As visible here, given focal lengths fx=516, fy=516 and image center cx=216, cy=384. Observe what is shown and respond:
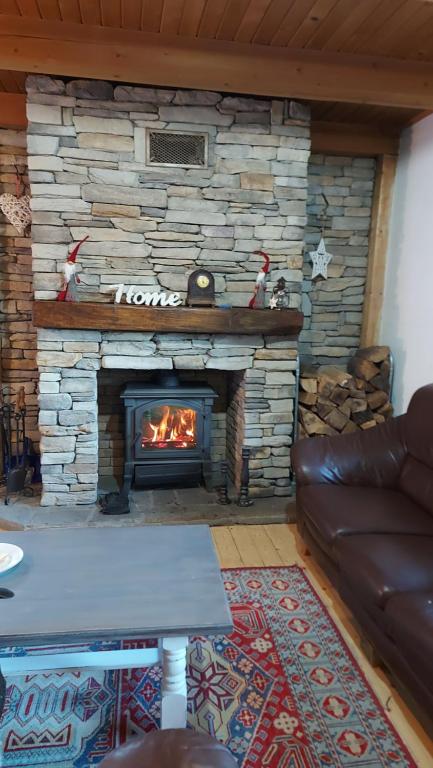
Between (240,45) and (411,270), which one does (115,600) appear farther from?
(411,270)

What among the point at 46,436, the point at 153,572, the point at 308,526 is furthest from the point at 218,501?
the point at 153,572

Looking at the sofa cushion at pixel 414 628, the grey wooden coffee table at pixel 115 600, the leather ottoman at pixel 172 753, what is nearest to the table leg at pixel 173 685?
the grey wooden coffee table at pixel 115 600

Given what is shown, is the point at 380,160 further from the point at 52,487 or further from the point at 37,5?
the point at 52,487

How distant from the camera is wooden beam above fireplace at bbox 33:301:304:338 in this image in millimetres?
3055

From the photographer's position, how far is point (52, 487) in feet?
10.9

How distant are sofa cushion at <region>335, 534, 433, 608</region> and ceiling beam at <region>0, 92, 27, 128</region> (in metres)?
3.23

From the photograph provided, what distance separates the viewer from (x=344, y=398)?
355 centimetres

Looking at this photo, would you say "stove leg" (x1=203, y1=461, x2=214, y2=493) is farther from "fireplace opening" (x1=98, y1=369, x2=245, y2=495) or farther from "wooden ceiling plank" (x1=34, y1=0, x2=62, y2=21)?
"wooden ceiling plank" (x1=34, y1=0, x2=62, y2=21)

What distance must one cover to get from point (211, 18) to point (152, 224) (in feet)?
3.66

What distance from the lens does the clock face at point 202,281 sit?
3213mm

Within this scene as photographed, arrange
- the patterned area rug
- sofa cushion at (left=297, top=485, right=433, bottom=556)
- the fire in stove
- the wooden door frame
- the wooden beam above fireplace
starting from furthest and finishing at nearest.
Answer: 1. the wooden door frame
2. the fire in stove
3. the wooden beam above fireplace
4. sofa cushion at (left=297, top=485, right=433, bottom=556)
5. the patterned area rug

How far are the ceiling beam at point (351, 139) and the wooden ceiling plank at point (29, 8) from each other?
1.92m

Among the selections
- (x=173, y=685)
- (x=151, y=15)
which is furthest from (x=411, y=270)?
(x=173, y=685)

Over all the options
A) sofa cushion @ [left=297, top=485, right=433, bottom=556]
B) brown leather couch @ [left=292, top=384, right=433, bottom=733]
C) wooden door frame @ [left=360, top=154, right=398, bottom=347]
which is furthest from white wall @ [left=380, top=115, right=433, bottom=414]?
sofa cushion @ [left=297, top=485, right=433, bottom=556]
